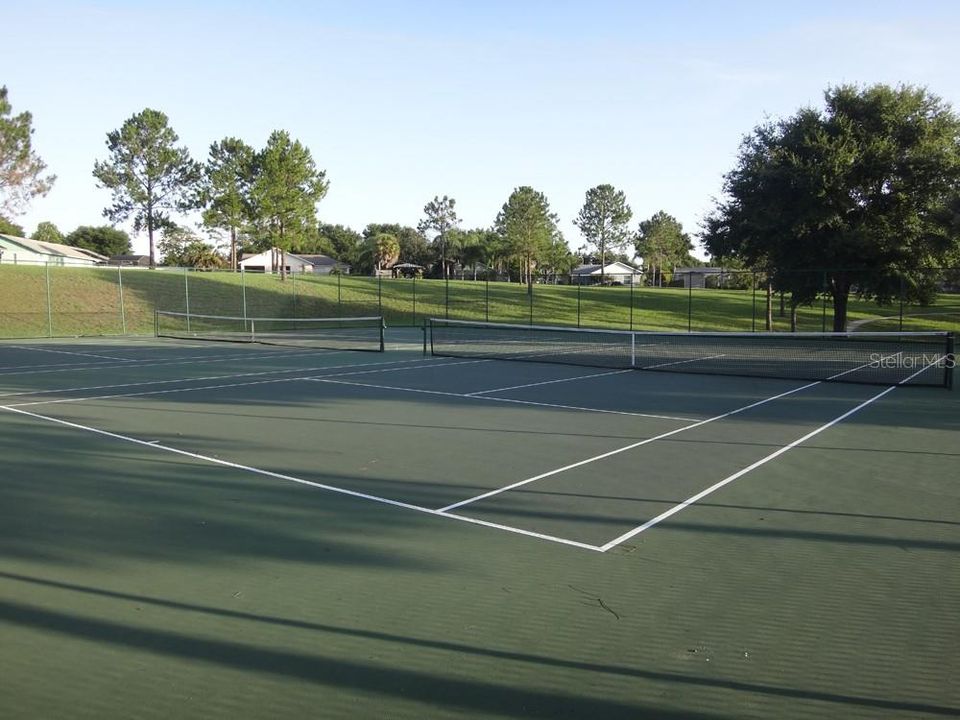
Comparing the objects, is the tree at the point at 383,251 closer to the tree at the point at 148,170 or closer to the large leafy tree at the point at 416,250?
the large leafy tree at the point at 416,250

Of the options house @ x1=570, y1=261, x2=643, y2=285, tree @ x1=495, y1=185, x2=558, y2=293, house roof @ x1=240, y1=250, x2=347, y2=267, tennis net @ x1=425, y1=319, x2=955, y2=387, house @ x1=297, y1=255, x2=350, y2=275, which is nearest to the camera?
tennis net @ x1=425, y1=319, x2=955, y2=387

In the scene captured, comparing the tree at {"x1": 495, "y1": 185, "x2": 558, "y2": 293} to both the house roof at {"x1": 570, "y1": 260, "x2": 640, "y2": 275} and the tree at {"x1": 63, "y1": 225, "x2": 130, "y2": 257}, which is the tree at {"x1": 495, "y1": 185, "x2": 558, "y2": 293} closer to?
the house roof at {"x1": 570, "y1": 260, "x2": 640, "y2": 275}

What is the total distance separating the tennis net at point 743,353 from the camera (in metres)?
20.0

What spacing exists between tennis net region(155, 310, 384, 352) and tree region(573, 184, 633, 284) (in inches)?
2215

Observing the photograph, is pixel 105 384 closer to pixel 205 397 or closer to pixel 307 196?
Result: pixel 205 397

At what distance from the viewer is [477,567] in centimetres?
580

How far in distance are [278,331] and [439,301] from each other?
14.5 m

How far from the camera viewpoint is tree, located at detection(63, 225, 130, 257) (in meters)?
108

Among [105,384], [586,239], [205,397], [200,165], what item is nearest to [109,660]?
[205,397]

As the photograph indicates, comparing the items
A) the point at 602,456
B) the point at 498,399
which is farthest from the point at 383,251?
the point at 602,456

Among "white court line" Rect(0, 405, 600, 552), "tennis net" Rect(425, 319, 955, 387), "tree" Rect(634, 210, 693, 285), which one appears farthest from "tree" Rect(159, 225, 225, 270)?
"white court line" Rect(0, 405, 600, 552)

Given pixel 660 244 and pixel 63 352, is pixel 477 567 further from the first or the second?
pixel 660 244

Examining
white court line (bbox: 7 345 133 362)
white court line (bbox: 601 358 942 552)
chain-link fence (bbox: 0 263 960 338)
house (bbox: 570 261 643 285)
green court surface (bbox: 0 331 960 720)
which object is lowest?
white court line (bbox: 601 358 942 552)

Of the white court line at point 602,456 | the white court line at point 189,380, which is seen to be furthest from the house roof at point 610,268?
the white court line at point 602,456
